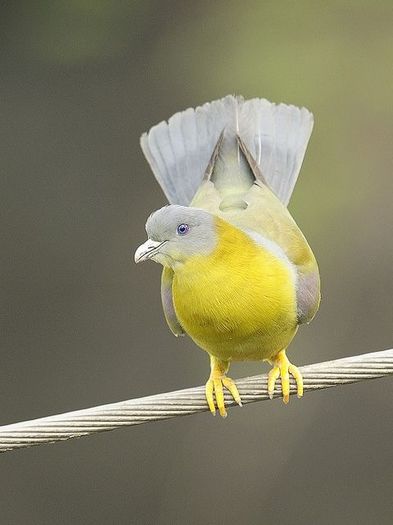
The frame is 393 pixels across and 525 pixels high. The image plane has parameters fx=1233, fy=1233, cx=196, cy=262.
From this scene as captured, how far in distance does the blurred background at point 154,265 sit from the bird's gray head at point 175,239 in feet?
8.64

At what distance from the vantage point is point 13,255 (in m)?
6.28

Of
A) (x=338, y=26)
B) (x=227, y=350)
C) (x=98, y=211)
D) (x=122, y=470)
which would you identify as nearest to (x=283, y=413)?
(x=122, y=470)

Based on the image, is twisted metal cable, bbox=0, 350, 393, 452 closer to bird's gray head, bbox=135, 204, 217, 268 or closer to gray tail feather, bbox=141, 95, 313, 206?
bird's gray head, bbox=135, 204, 217, 268

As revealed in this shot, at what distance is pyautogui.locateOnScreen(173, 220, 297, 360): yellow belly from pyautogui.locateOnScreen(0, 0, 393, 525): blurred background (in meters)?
2.49

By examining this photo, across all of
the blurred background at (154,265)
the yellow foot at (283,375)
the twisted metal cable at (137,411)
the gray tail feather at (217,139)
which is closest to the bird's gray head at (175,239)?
the twisted metal cable at (137,411)

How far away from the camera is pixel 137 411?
3.18m

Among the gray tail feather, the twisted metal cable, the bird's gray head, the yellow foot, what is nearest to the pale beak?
the bird's gray head

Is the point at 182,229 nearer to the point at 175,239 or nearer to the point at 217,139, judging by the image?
the point at 175,239

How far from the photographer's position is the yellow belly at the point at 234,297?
3396 millimetres

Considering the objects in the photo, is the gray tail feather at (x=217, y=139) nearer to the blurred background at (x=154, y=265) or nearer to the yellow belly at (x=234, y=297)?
the yellow belly at (x=234, y=297)

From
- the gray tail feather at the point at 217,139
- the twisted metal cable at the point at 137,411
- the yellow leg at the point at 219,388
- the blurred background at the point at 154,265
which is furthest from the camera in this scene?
the blurred background at the point at 154,265

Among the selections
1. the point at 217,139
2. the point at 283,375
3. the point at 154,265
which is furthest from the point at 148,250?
the point at 154,265

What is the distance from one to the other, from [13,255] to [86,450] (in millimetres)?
1054

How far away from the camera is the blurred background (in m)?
6.05
